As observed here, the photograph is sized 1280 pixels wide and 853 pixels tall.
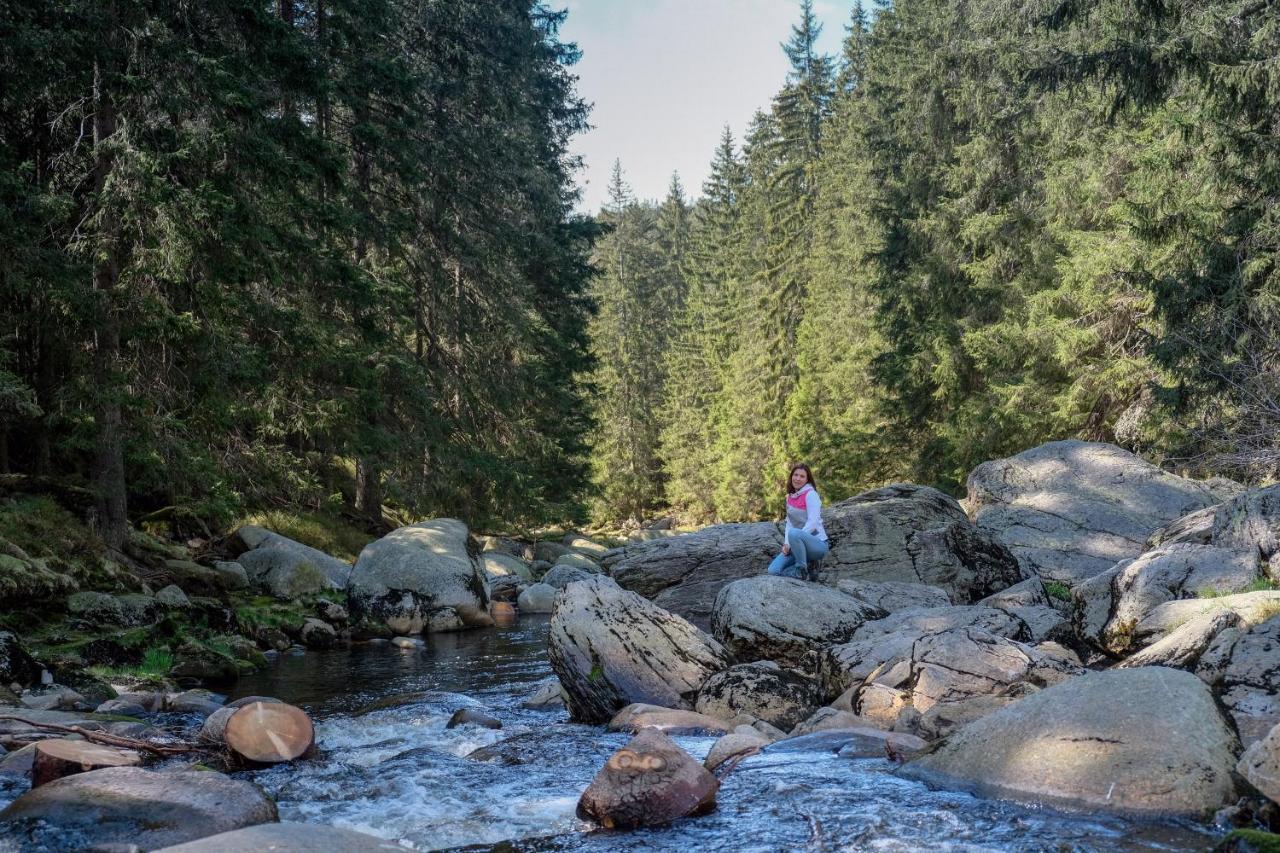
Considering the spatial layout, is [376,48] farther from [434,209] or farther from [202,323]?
[202,323]

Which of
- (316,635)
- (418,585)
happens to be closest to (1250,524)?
(418,585)

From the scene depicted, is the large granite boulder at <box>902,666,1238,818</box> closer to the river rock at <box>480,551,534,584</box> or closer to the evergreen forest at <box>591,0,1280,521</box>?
the evergreen forest at <box>591,0,1280,521</box>

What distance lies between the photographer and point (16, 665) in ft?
26.9

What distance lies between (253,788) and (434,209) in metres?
18.2

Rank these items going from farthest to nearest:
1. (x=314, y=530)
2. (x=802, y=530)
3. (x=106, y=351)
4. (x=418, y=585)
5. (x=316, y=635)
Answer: (x=314, y=530), (x=418, y=585), (x=316, y=635), (x=106, y=351), (x=802, y=530)

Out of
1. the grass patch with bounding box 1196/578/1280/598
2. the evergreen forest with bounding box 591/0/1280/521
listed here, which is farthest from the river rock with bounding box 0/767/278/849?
the evergreen forest with bounding box 591/0/1280/521

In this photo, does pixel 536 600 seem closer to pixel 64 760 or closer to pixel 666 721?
pixel 666 721

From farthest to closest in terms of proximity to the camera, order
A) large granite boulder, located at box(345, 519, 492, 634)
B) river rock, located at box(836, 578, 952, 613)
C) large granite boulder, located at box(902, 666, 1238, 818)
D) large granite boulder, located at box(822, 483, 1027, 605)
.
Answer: large granite boulder, located at box(345, 519, 492, 634) → large granite boulder, located at box(822, 483, 1027, 605) → river rock, located at box(836, 578, 952, 613) → large granite boulder, located at box(902, 666, 1238, 818)

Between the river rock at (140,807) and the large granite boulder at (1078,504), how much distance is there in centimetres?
1036

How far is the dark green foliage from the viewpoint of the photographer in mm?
11203

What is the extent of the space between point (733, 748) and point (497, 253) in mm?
18146

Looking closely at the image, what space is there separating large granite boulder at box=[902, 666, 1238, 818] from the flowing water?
0.19m

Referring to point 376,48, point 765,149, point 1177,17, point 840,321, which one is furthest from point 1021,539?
point 765,149

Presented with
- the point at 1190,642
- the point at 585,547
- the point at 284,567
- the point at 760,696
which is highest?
the point at 284,567
